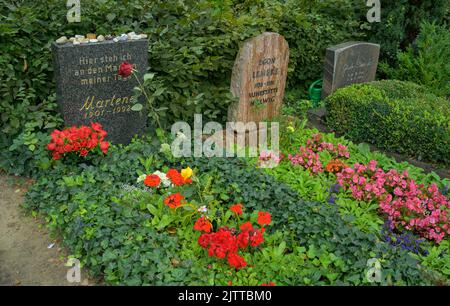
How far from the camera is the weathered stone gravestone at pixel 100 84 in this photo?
15.3 ft

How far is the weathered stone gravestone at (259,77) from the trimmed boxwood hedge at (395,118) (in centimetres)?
86

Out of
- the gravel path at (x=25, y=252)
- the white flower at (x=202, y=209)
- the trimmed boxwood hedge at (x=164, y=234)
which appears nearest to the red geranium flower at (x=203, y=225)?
the white flower at (x=202, y=209)

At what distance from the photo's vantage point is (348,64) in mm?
6984

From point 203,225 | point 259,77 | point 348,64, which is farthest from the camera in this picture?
point 348,64

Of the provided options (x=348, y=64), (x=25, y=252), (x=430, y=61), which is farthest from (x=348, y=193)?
(x=430, y=61)

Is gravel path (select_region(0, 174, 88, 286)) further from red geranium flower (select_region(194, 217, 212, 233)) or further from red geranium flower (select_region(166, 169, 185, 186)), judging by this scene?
red geranium flower (select_region(166, 169, 185, 186))

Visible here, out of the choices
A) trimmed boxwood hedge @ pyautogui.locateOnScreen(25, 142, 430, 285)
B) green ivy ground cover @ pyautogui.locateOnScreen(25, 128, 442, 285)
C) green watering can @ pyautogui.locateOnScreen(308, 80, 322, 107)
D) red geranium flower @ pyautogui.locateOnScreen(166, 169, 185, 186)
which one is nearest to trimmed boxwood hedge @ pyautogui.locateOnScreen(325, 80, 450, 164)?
green watering can @ pyautogui.locateOnScreen(308, 80, 322, 107)

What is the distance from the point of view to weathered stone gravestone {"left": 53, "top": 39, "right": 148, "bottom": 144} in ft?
15.3

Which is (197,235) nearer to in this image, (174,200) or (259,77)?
(174,200)

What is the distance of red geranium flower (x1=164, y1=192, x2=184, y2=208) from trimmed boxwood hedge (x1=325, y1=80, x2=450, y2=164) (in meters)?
3.17

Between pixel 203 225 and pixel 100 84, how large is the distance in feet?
7.24

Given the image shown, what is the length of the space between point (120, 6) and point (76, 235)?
306 cm

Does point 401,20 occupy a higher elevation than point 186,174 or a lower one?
higher
